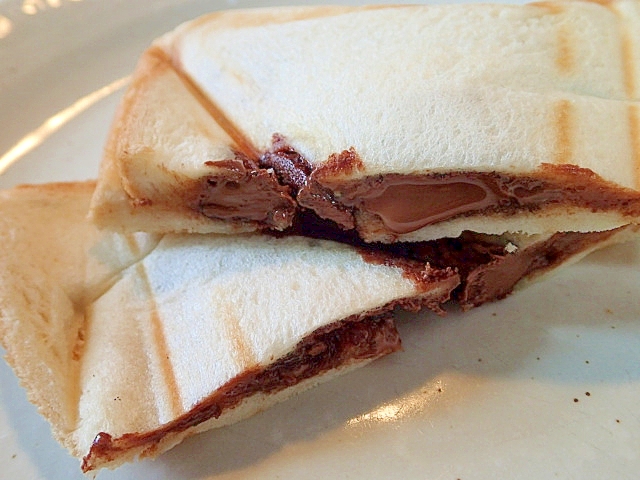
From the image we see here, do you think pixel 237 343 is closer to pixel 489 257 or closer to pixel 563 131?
pixel 489 257

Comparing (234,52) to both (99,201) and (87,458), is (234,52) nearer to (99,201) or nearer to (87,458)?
(99,201)

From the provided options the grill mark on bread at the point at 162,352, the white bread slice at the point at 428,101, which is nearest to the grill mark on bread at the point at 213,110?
the white bread slice at the point at 428,101

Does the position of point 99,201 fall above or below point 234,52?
below

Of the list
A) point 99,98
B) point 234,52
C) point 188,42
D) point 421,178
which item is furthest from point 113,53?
point 421,178

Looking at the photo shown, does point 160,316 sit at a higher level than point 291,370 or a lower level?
higher

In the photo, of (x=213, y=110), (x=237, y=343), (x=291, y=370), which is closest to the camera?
(x=237, y=343)

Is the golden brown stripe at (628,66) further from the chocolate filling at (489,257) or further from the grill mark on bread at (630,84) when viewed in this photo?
the chocolate filling at (489,257)

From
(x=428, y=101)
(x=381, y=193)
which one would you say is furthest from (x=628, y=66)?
(x=381, y=193)
